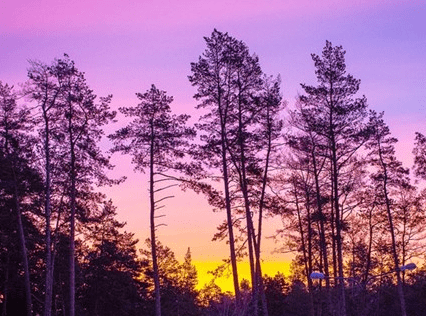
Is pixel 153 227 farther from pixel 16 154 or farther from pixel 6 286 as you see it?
pixel 6 286

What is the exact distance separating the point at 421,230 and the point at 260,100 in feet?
54.5

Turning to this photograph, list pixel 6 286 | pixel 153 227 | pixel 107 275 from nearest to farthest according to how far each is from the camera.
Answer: pixel 153 227 → pixel 6 286 → pixel 107 275

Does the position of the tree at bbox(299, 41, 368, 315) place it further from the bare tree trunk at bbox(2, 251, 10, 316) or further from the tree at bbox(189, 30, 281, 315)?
the bare tree trunk at bbox(2, 251, 10, 316)

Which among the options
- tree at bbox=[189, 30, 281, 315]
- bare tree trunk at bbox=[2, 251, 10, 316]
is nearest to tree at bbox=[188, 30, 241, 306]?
tree at bbox=[189, 30, 281, 315]

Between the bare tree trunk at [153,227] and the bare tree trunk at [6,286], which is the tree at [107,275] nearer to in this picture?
the bare tree trunk at [6,286]

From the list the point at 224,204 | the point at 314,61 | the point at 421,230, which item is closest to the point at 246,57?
the point at 314,61

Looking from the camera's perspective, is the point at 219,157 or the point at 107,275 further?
the point at 107,275

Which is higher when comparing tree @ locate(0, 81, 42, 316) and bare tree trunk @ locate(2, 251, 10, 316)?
tree @ locate(0, 81, 42, 316)

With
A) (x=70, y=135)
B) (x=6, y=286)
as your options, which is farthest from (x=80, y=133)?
(x=6, y=286)

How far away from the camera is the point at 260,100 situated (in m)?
27.6

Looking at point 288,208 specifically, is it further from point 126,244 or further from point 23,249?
point 126,244

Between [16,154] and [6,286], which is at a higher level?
[16,154]

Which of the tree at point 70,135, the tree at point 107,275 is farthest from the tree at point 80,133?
the tree at point 107,275

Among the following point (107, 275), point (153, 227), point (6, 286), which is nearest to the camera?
point (153, 227)
